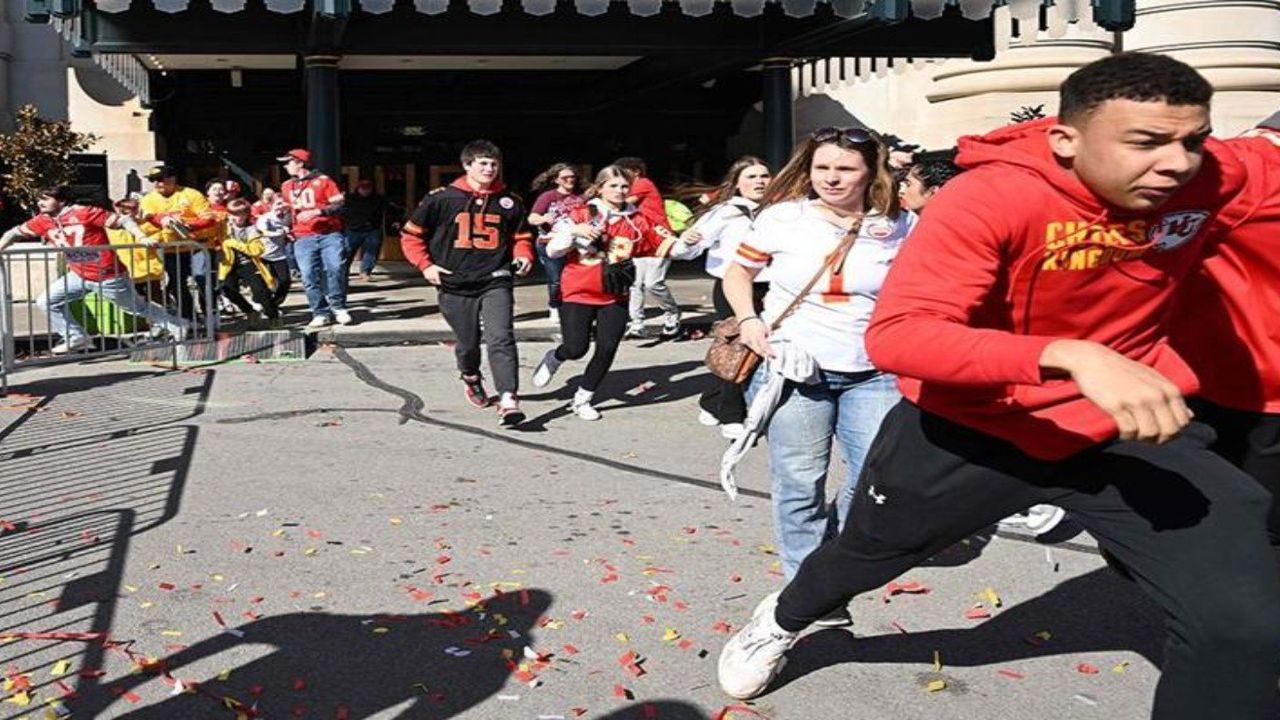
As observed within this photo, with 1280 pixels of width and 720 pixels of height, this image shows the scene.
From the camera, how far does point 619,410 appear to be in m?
9.41

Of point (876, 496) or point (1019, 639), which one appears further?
point (1019, 639)

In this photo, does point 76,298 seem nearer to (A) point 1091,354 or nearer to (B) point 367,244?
(B) point 367,244

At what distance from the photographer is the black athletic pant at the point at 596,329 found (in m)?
8.98

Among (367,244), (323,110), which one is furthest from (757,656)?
(367,244)

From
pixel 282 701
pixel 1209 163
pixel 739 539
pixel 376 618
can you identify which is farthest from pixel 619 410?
pixel 1209 163

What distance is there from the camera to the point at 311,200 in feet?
44.5

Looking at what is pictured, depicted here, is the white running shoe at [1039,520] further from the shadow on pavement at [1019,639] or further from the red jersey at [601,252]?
the red jersey at [601,252]

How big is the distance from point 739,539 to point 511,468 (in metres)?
1.87

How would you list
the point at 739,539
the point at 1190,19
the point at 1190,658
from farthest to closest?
the point at 1190,19
the point at 739,539
the point at 1190,658

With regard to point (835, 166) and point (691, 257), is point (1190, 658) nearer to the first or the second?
point (835, 166)

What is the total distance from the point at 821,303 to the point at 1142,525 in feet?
6.29

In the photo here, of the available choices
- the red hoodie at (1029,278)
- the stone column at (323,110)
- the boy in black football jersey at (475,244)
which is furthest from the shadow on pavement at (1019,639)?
the stone column at (323,110)

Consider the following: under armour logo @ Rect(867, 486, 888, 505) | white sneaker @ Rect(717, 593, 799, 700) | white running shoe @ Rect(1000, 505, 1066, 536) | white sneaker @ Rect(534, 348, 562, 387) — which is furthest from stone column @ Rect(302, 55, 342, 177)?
under armour logo @ Rect(867, 486, 888, 505)

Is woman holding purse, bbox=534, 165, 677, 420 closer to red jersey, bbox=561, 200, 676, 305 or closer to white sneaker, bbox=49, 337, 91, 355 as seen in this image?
red jersey, bbox=561, 200, 676, 305
